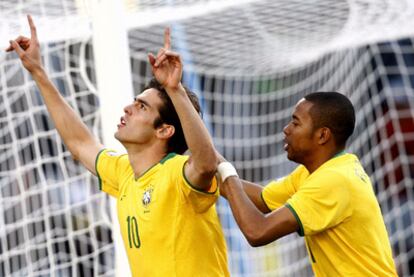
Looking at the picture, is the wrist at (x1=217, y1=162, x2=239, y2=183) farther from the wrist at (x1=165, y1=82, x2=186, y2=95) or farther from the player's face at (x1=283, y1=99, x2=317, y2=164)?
the wrist at (x1=165, y1=82, x2=186, y2=95)

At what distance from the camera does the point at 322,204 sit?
11.3 feet

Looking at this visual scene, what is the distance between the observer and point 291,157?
3.65 metres

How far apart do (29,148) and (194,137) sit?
3.70 meters

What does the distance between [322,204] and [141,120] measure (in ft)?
2.53

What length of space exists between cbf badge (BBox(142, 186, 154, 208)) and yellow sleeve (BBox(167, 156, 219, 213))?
134 millimetres

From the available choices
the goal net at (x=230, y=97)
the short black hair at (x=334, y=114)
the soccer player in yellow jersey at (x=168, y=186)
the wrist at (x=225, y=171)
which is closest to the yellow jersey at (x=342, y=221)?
the short black hair at (x=334, y=114)

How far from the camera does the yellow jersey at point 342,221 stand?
3453 millimetres

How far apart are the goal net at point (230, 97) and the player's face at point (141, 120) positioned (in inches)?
67.3

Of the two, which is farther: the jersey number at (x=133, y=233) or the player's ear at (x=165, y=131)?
the player's ear at (x=165, y=131)

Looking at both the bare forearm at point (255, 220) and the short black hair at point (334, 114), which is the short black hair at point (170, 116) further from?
the short black hair at point (334, 114)

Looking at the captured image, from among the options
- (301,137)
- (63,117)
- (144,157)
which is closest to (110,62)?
(63,117)

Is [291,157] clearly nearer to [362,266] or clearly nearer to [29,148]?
[362,266]

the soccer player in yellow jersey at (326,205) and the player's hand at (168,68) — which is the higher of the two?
the player's hand at (168,68)

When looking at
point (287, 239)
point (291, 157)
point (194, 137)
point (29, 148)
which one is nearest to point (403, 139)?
point (287, 239)
